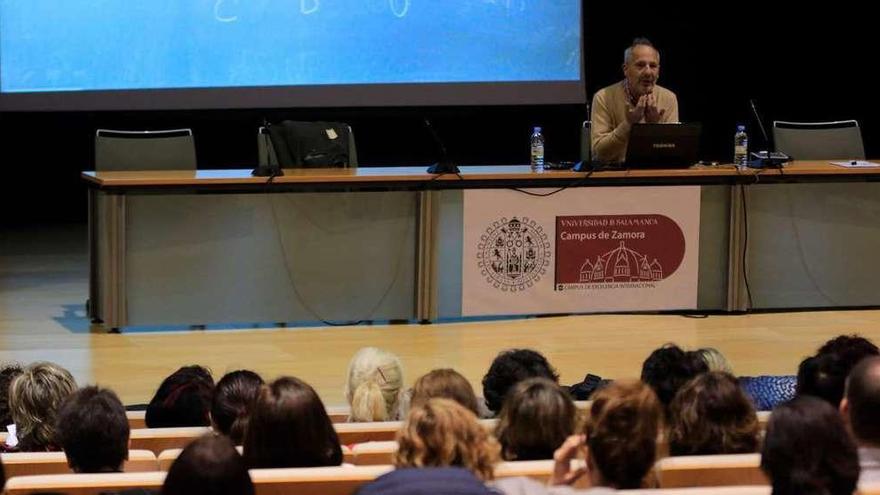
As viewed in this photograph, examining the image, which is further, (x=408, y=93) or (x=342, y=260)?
(x=408, y=93)

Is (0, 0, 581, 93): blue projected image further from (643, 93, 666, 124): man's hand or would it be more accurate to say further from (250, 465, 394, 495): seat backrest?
(250, 465, 394, 495): seat backrest

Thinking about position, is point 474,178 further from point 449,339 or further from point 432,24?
point 432,24

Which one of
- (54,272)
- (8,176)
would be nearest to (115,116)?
(8,176)

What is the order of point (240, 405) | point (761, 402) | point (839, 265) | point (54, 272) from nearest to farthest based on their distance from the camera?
point (240, 405)
point (761, 402)
point (839, 265)
point (54, 272)

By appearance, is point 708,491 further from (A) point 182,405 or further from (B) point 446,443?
(A) point 182,405

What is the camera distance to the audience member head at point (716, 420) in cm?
363

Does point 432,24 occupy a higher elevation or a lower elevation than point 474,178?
higher

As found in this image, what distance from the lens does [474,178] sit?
7.89 meters

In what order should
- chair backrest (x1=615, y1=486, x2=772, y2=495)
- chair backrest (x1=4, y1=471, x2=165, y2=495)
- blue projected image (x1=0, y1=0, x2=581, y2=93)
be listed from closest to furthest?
1. chair backrest (x1=615, y1=486, x2=772, y2=495)
2. chair backrest (x1=4, y1=471, x2=165, y2=495)
3. blue projected image (x1=0, y1=0, x2=581, y2=93)

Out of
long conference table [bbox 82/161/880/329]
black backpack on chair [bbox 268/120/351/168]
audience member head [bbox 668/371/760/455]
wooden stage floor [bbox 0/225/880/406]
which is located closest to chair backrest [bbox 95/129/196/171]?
long conference table [bbox 82/161/880/329]

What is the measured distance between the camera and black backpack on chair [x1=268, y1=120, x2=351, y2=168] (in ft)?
27.3

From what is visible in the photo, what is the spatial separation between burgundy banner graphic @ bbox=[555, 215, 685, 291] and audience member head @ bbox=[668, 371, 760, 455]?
4347mm

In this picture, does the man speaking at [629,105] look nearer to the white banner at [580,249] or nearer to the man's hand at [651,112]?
the man's hand at [651,112]

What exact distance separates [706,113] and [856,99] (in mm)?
1332
